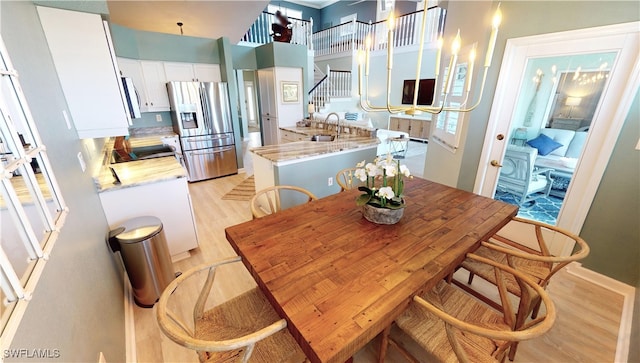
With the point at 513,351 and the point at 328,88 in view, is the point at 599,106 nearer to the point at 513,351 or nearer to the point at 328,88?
the point at 513,351

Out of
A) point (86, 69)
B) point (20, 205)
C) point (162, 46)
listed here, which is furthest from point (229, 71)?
point (20, 205)

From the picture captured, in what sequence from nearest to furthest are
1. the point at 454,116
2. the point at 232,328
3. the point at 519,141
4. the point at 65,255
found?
the point at 65,255, the point at 232,328, the point at 519,141, the point at 454,116

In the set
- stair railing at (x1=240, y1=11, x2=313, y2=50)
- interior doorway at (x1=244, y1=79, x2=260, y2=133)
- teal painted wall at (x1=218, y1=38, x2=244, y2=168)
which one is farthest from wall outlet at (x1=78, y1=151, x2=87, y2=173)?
interior doorway at (x1=244, y1=79, x2=260, y2=133)

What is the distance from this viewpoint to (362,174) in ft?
4.98

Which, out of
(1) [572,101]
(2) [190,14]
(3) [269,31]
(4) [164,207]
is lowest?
(4) [164,207]

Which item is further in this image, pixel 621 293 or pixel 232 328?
pixel 621 293

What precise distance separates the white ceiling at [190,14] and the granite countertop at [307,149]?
3.02 m

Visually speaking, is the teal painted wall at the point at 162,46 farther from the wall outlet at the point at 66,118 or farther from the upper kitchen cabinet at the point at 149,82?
the wall outlet at the point at 66,118

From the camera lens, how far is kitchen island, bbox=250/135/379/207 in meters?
2.72

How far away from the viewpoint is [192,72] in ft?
14.7

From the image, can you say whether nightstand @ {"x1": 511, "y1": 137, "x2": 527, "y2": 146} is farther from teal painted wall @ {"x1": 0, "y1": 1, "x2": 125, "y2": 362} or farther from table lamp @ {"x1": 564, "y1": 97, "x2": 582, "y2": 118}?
teal painted wall @ {"x1": 0, "y1": 1, "x2": 125, "y2": 362}

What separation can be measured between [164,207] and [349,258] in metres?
1.89

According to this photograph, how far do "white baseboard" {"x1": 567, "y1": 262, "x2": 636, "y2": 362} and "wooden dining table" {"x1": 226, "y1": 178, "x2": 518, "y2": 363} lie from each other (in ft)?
3.63

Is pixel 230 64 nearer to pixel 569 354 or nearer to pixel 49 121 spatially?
pixel 49 121
